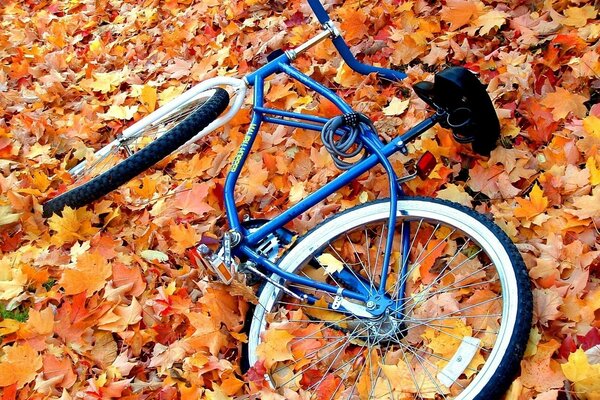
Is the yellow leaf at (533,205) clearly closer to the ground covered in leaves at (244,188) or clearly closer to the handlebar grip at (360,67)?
the ground covered in leaves at (244,188)

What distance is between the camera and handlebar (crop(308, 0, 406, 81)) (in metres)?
3.04

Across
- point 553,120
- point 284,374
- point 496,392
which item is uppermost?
point 553,120

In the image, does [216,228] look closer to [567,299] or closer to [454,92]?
[454,92]

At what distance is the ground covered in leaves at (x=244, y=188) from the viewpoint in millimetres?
2391

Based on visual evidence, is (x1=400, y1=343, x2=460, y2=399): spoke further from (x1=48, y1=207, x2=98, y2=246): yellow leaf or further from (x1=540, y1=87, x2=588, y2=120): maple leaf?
(x1=48, y1=207, x2=98, y2=246): yellow leaf

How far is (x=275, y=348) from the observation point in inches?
90.7

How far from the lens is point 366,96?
3.36 m

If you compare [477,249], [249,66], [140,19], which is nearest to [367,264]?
[477,249]

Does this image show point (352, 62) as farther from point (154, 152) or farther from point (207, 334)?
point (207, 334)

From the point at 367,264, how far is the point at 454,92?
88 cm

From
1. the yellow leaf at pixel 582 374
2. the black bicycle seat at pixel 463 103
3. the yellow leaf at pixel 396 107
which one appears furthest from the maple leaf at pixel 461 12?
the yellow leaf at pixel 582 374

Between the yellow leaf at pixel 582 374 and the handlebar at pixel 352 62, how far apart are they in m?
1.94

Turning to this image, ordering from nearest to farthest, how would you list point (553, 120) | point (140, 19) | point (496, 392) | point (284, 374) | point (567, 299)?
→ point (496, 392) < point (567, 299) < point (284, 374) < point (553, 120) < point (140, 19)

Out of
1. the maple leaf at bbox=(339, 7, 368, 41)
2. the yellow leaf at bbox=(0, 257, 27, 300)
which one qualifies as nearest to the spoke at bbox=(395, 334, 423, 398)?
the yellow leaf at bbox=(0, 257, 27, 300)
